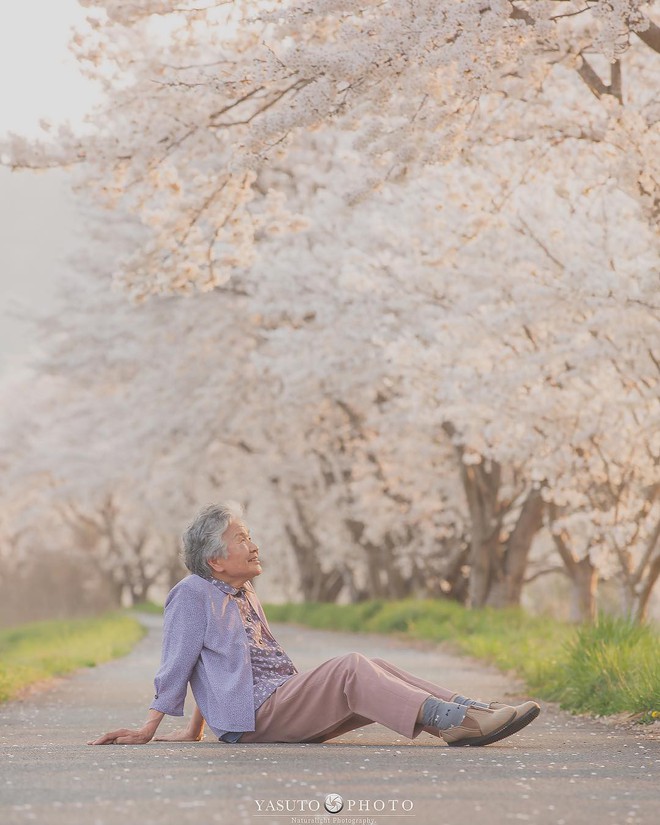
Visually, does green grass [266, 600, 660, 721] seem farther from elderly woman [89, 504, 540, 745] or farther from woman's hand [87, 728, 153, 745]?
woman's hand [87, 728, 153, 745]

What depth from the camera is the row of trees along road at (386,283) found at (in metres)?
9.63

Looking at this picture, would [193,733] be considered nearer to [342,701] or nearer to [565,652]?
[342,701]

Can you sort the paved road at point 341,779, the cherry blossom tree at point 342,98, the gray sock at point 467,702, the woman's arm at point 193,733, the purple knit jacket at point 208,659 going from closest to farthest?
the paved road at point 341,779
the gray sock at point 467,702
the purple knit jacket at point 208,659
the woman's arm at point 193,733
the cherry blossom tree at point 342,98

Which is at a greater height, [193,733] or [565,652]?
[565,652]

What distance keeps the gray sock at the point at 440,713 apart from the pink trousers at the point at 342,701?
4 centimetres

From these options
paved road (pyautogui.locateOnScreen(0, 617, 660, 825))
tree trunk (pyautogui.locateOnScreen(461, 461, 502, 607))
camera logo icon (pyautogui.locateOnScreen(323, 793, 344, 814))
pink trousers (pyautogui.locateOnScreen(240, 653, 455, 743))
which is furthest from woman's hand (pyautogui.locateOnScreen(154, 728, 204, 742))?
tree trunk (pyautogui.locateOnScreen(461, 461, 502, 607))

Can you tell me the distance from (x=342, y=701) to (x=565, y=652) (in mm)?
5264

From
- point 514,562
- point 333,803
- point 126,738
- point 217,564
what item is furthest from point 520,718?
point 514,562

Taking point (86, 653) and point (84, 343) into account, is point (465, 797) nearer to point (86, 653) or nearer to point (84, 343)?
point (86, 653)

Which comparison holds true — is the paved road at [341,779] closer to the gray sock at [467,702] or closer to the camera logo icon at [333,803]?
the camera logo icon at [333,803]

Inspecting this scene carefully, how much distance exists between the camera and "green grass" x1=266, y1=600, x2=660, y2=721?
952cm

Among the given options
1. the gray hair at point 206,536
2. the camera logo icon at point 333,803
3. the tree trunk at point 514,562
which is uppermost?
the tree trunk at point 514,562

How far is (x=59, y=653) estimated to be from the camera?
60.1 ft

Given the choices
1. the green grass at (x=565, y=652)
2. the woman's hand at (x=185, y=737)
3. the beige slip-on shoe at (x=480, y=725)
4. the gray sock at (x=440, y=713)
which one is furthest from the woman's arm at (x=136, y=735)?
the green grass at (x=565, y=652)
